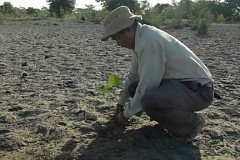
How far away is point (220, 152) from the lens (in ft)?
11.4

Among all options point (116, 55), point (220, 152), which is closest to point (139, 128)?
point (220, 152)

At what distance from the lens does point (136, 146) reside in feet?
11.6

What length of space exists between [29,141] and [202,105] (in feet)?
4.95

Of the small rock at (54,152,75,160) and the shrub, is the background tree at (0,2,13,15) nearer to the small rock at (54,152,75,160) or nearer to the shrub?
the shrub

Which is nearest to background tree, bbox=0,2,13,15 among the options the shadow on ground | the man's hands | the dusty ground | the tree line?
the tree line

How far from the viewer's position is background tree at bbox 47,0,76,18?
191 feet

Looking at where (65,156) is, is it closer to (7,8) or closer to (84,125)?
(84,125)

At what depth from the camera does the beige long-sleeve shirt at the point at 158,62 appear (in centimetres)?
336

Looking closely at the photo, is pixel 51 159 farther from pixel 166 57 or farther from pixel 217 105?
pixel 217 105

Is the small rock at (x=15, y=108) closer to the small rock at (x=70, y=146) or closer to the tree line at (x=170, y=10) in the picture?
the small rock at (x=70, y=146)

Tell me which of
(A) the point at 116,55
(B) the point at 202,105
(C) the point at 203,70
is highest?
(C) the point at 203,70

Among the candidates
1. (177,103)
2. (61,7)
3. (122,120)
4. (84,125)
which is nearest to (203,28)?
(84,125)

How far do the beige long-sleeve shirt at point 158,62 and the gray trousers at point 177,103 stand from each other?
0.06m

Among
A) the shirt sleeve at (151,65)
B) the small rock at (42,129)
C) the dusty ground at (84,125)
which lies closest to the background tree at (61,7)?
the dusty ground at (84,125)
